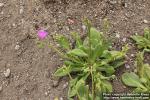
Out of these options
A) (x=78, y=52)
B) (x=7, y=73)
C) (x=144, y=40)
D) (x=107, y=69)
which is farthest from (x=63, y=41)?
(x=144, y=40)

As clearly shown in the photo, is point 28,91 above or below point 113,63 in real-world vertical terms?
below

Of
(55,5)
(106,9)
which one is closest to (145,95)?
(106,9)

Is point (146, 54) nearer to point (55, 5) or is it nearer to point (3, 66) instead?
point (55, 5)

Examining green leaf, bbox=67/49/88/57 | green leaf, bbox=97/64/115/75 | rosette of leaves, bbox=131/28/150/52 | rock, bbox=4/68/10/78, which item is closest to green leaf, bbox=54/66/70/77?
green leaf, bbox=67/49/88/57

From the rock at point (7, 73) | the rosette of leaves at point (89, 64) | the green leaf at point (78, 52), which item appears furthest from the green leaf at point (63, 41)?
the rock at point (7, 73)

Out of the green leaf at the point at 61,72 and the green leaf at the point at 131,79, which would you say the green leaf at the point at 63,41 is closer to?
the green leaf at the point at 61,72
